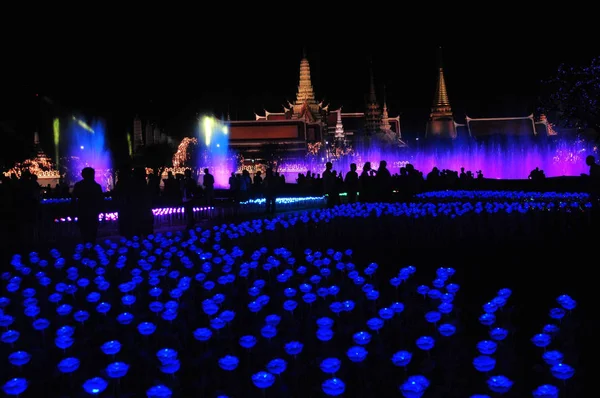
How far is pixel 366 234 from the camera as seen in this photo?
9.70 meters

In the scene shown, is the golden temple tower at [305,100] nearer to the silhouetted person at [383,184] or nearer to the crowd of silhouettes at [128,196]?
the crowd of silhouettes at [128,196]

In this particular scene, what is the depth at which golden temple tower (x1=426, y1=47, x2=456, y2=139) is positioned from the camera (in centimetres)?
7581

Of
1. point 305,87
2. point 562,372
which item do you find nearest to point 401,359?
point 562,372

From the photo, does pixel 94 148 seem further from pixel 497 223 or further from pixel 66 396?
pixel 66 396

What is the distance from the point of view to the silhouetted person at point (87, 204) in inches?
412

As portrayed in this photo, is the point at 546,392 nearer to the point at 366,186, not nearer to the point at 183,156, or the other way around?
the point at 366,186

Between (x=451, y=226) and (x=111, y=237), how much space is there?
7355mm

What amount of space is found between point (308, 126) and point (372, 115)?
946 cm

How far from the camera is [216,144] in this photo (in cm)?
6412

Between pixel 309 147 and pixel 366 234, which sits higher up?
pixel 309 147

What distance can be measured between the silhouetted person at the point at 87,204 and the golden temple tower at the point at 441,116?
6822cm

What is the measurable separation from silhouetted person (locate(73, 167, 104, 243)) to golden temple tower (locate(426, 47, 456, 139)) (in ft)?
224

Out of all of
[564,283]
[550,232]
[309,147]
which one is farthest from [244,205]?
[309,147]

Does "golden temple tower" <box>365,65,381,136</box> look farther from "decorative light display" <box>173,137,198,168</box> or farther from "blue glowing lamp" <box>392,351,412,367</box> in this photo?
"blue glowing lamp" <box>392,351,412,367</box>
